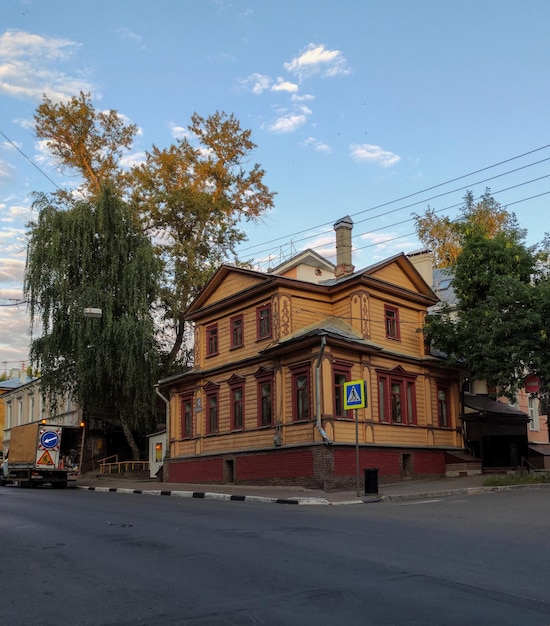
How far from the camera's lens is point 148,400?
125 ft

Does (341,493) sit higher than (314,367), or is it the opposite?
(314,367)

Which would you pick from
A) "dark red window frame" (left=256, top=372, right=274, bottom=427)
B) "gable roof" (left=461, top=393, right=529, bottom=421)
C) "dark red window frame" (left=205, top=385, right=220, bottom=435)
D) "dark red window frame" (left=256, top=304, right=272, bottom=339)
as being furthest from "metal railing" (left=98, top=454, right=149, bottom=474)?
"gable roof" (left=461, top=393, right=529, bottom=421)

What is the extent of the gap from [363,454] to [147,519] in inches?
547

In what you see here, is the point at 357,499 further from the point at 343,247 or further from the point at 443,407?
the point at 343,247

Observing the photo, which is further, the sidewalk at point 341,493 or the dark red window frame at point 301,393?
the dark red window frame at point 301,393

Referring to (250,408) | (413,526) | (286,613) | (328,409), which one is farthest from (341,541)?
(250,408)

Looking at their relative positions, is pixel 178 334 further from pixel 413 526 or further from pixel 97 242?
pixel 413 526

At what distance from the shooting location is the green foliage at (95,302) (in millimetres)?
36031

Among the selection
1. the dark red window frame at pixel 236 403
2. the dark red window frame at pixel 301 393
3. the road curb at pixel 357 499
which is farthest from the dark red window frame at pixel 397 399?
the dark red window frame at pixel 236 403

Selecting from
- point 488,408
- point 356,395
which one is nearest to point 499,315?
point 356,395

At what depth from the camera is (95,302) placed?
3625 cm

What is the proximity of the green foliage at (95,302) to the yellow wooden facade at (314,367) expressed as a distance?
392 centimetres

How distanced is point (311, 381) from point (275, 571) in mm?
17944

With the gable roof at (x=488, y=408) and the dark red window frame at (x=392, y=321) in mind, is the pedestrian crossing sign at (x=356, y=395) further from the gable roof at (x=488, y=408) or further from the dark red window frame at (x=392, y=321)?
the gable roof at (x=488, y=408)
